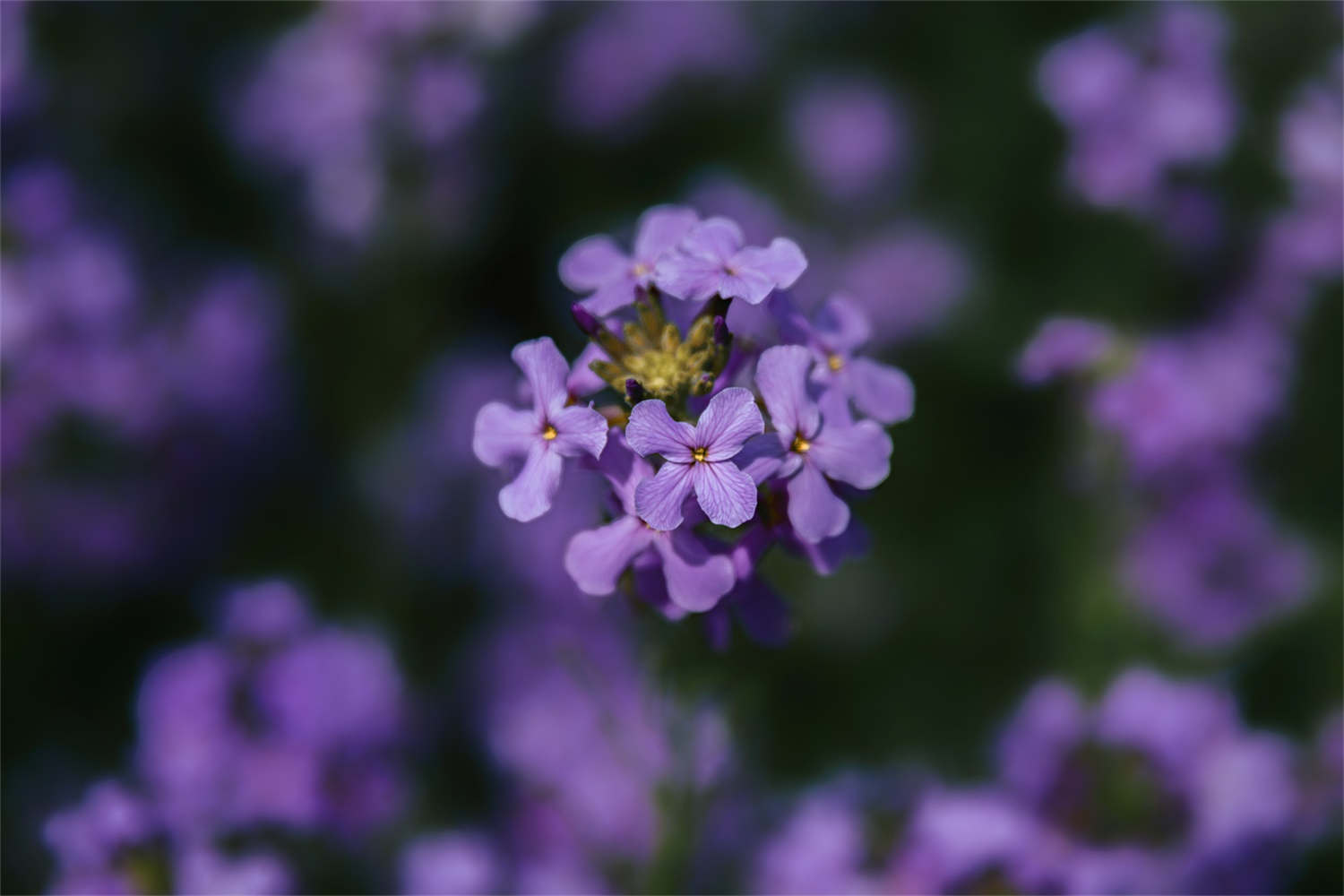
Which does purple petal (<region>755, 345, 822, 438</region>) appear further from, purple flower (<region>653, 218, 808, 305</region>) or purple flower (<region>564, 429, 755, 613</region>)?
purple flower (<region>564, 429, 755, 613</region>)

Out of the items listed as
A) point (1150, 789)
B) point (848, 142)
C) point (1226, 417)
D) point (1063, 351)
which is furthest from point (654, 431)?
point (848, 142)

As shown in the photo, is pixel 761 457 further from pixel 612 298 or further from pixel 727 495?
pixel 612 298

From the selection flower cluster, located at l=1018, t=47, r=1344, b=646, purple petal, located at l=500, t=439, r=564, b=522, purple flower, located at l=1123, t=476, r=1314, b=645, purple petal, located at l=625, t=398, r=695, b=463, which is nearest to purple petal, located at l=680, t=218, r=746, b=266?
purple petal, located at l=625, t=398, r=695, b=463

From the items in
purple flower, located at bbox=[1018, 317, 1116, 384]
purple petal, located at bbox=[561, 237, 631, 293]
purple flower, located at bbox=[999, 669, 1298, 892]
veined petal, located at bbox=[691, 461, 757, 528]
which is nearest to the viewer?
veined petal, located at bbox=[691, 461, 757, 528]

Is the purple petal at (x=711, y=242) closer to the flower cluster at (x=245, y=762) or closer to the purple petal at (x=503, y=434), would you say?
the purple petal at (x=503, y=434)

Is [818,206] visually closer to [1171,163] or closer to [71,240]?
[1171,163]

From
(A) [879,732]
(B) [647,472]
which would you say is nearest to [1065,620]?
(A) [879,732]
